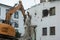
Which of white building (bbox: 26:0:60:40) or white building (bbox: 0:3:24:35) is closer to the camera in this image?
white building (bbox: 26:0:60:40)

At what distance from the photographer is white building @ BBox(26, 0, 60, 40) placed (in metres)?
33.1

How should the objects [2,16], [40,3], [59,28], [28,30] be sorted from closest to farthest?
[28,30]
[59,28]
[40,3]
[2,16]

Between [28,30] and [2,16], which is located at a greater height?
[2,16]

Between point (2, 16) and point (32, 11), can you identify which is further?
point (2, 16)

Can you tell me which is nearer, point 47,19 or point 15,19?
point 47,19

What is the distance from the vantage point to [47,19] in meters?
35.1

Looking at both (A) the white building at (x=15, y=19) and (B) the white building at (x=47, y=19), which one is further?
(A) the white building at (x=15, y=19)

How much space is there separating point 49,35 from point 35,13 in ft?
19.0

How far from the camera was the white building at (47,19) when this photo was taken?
33066mm

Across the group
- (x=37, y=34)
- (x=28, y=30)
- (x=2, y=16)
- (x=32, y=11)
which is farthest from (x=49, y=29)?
(x=2, y=16)

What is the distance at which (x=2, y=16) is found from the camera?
49.4 meters

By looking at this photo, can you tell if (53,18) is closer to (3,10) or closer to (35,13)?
(35,13)

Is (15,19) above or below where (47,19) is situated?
above

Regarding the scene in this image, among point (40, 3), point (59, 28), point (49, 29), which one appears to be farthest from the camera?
point (40, 3)
